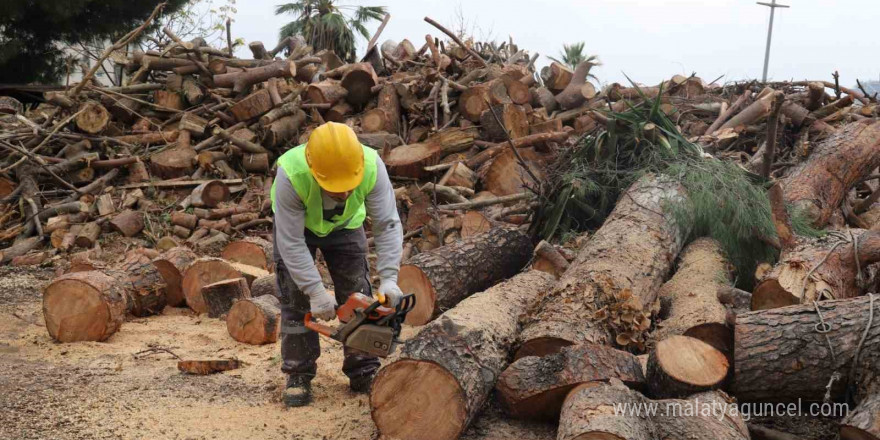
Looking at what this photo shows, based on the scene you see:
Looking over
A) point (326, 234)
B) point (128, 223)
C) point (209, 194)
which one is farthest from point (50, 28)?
point (326, 234)

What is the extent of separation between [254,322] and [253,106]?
4.76 metres

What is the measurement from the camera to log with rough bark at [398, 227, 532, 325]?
5.23 m

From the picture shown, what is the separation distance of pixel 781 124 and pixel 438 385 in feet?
21.4

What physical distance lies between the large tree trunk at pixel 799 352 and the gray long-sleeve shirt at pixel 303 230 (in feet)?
5.78

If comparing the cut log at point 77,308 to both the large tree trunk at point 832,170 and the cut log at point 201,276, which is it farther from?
the large tree trunk at point 832,170

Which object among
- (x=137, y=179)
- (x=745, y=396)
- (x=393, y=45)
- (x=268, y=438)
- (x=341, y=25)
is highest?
(x=341, y=25)

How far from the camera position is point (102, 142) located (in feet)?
30.2

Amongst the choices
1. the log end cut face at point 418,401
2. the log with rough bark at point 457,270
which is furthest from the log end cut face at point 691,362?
the log with rough bark at point 457,270

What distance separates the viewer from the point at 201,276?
5871mm

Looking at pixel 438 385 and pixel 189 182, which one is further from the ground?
pixel 189 182

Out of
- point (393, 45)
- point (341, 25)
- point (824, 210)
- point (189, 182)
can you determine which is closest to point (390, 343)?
point (824, 210)

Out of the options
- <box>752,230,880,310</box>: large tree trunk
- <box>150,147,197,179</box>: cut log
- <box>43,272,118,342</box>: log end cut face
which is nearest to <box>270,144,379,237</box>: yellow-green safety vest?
<box>43,272,118,342</box>: log end cut face

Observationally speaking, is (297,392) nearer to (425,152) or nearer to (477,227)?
(477,227)

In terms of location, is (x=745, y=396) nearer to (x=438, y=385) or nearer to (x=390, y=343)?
(x=438, y=385)
